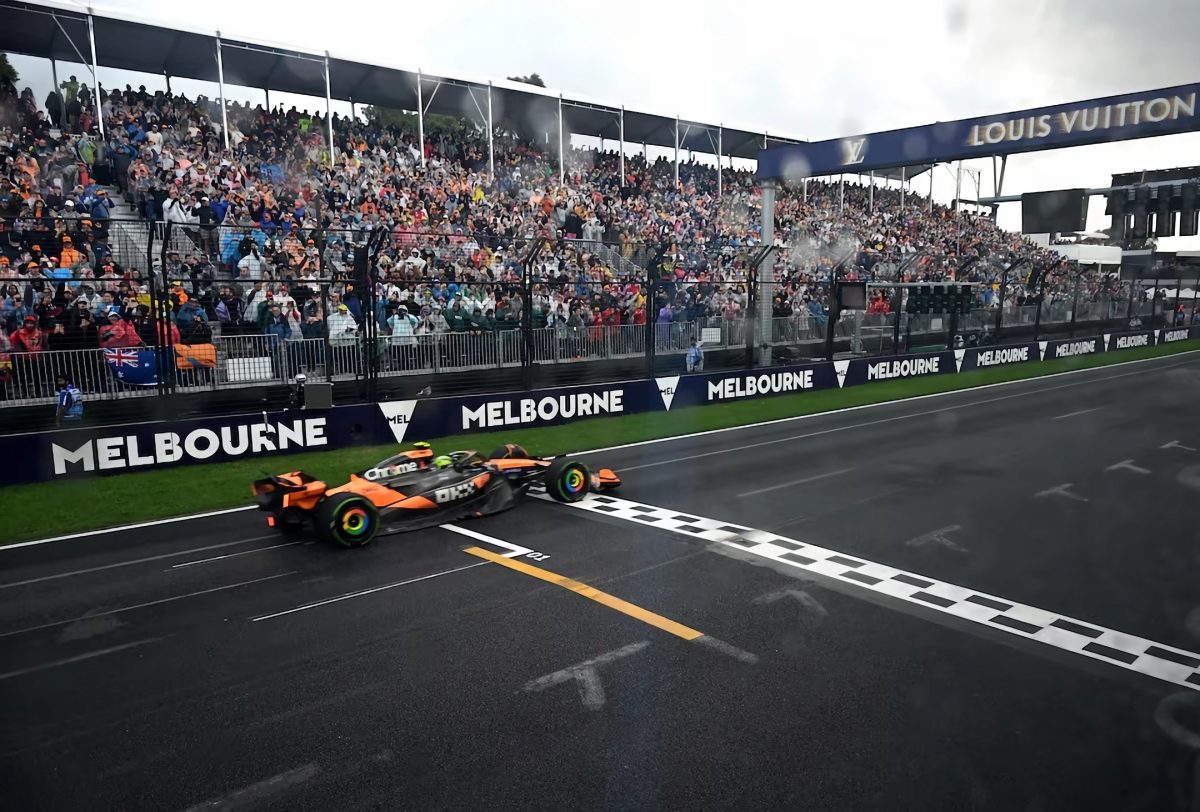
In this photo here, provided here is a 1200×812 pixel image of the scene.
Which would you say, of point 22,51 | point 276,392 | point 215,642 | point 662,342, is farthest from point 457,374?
point 22,51

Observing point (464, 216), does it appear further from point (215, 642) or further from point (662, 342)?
point (215, 642)

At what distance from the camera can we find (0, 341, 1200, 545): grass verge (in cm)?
1045

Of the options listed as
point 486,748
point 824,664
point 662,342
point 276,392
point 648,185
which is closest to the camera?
point 486,748

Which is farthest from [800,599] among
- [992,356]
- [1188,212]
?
[992,356]

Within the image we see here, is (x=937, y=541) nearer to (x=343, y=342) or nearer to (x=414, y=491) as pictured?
(x=414, y=491)

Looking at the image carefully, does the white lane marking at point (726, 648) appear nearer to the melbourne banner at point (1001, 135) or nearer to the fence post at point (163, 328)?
the fence post at point (163, 328)

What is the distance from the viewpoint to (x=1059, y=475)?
42.5 feet

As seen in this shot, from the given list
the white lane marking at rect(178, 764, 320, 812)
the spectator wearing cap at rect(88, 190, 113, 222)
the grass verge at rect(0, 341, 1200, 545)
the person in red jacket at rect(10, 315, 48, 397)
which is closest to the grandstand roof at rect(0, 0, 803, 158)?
the spectator wearing cap at rect(88, 190, 113, 222)

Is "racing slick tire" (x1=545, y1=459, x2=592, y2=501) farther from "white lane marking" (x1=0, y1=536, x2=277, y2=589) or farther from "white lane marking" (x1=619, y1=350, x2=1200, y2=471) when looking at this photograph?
"white lane marking" (x1=0, y1=536, x2=277, y2=589)

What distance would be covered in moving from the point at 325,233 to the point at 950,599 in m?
16.5

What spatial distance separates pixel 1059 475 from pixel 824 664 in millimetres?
8690

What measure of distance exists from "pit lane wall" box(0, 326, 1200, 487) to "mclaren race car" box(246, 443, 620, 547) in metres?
4.00

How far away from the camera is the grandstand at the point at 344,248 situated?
15.4 meters

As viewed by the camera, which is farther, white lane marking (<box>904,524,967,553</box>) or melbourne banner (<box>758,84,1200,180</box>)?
melbourne banner (<box>758,84,1200,180</box>)
